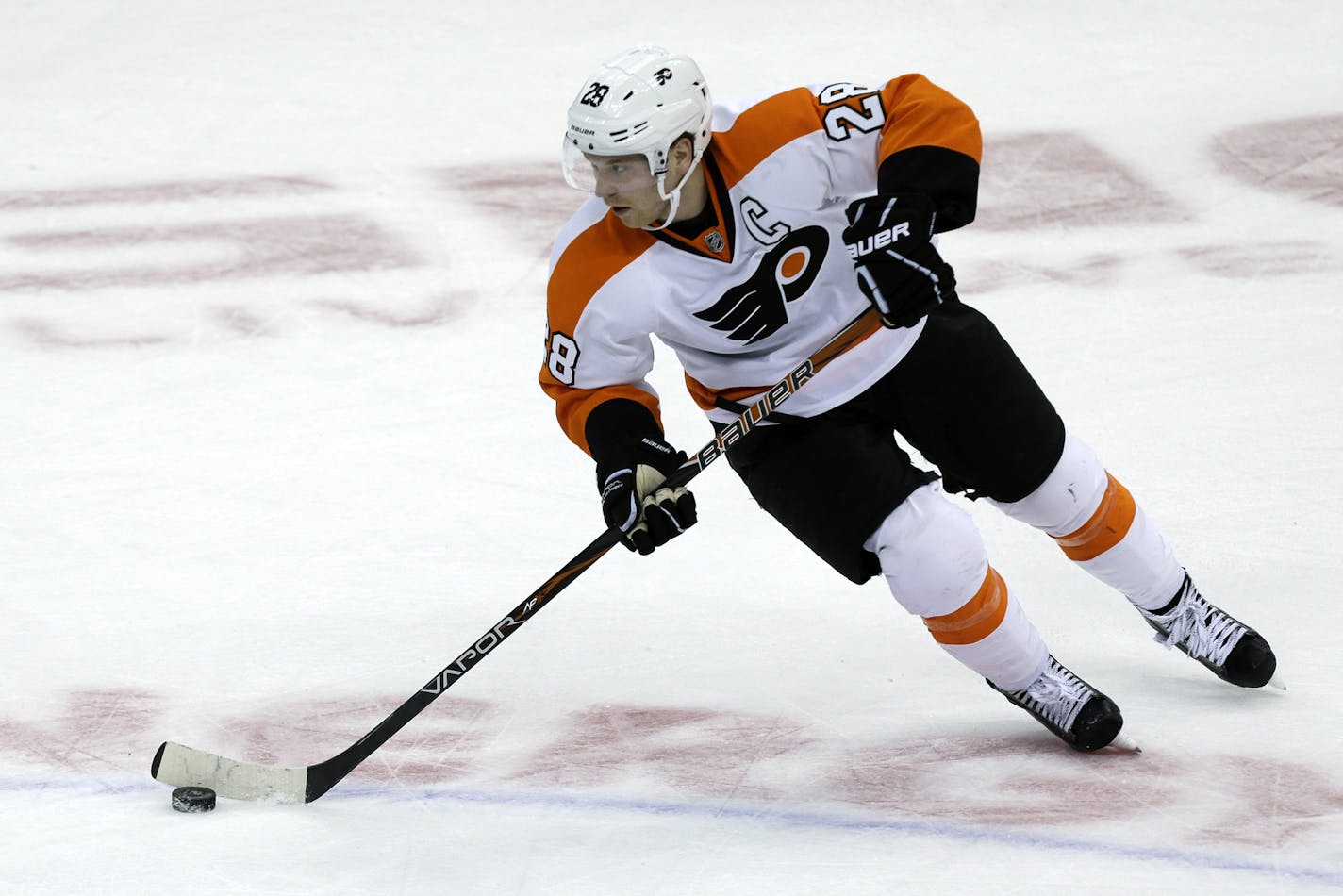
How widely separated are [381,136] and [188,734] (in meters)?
3.49

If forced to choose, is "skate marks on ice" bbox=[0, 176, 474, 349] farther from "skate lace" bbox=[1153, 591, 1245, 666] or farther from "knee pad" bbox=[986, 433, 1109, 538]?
"skate lace" bbox=[1153, 591, 1245, 666]

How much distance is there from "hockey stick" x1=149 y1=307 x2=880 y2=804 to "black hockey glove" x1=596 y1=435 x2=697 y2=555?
0.26ft

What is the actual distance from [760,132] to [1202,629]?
1291 mm

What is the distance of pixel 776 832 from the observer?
9.59ft

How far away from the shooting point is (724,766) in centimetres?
318

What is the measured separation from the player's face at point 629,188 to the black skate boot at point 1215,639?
4.23ft

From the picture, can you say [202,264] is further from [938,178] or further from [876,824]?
[876,824]

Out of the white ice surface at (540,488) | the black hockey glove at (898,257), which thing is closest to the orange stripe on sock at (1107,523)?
the white ice surface at (540,488)

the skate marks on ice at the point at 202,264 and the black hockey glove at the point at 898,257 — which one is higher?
the black hockey glove at the point at 898,257

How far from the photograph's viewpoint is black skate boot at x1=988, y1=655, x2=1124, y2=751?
3.09 m

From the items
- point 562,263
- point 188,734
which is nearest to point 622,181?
point 562,263

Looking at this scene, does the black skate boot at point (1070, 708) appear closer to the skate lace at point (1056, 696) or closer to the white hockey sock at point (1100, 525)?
the skate lace at point (1056, 696)

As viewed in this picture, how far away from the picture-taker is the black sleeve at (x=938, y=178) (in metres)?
2.92

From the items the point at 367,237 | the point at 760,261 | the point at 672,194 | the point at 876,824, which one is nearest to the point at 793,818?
the point at 876,824
